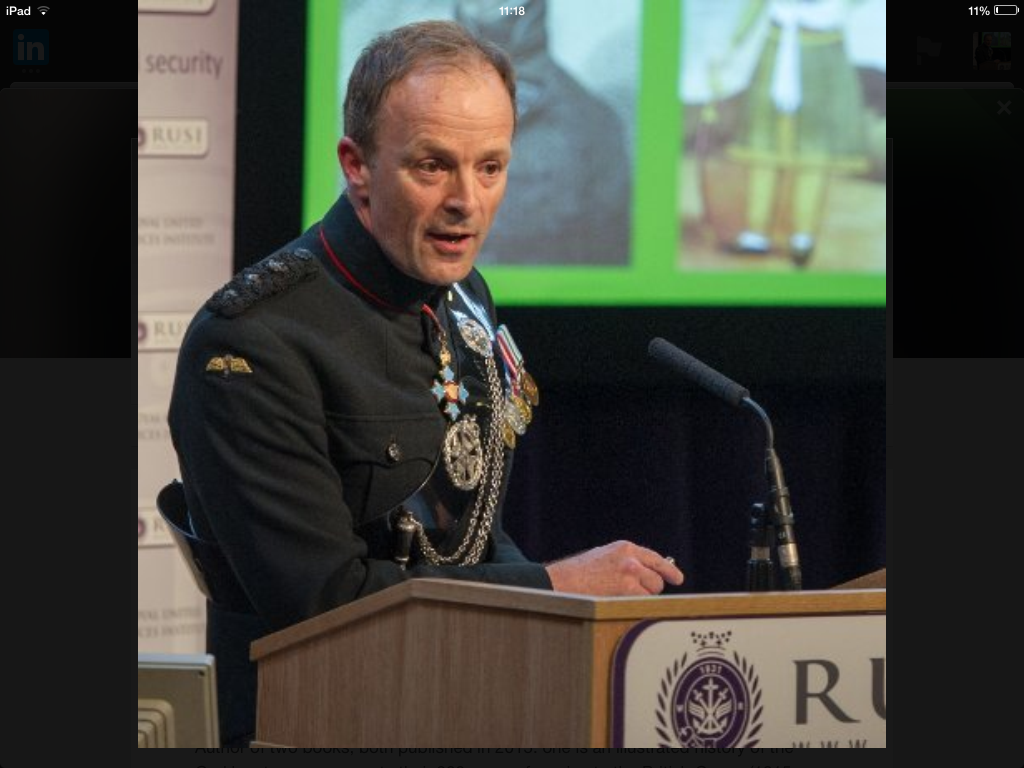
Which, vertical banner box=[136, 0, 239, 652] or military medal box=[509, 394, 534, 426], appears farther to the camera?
vertical banner box=[136, 0, 239, 652]

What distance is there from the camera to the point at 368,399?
2785mm

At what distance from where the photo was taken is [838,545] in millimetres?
4711

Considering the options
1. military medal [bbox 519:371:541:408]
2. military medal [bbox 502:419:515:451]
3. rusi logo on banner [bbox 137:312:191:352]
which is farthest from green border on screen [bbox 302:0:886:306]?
military medal [bbox 502:419:515:451]

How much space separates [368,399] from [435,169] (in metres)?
0.36

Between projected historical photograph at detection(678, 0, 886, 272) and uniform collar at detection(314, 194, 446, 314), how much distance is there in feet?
4.88

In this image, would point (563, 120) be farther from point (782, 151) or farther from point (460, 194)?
point (460, 194)

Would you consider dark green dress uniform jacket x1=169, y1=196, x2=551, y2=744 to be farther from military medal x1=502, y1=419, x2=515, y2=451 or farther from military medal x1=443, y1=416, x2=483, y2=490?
military medal x1=502, y1=419, x2=515, y2=451

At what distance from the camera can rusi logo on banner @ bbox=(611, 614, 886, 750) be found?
1907 millimetres

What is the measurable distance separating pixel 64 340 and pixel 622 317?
2.71 metres

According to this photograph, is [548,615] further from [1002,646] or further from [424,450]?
[424,450]

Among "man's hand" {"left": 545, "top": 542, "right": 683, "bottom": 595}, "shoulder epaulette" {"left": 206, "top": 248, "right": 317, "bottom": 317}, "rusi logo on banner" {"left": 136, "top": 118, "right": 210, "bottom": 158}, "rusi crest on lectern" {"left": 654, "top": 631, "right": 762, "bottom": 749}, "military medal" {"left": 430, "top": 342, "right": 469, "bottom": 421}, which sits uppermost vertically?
"rusi logo on banner" {"left": 136, "top": 118, "right": 210, "bottom": 158}

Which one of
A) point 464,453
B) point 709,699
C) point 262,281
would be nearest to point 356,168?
point 262,281

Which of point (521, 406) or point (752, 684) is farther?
point (521, 406)

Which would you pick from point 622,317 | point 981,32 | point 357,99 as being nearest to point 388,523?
point 357,99
